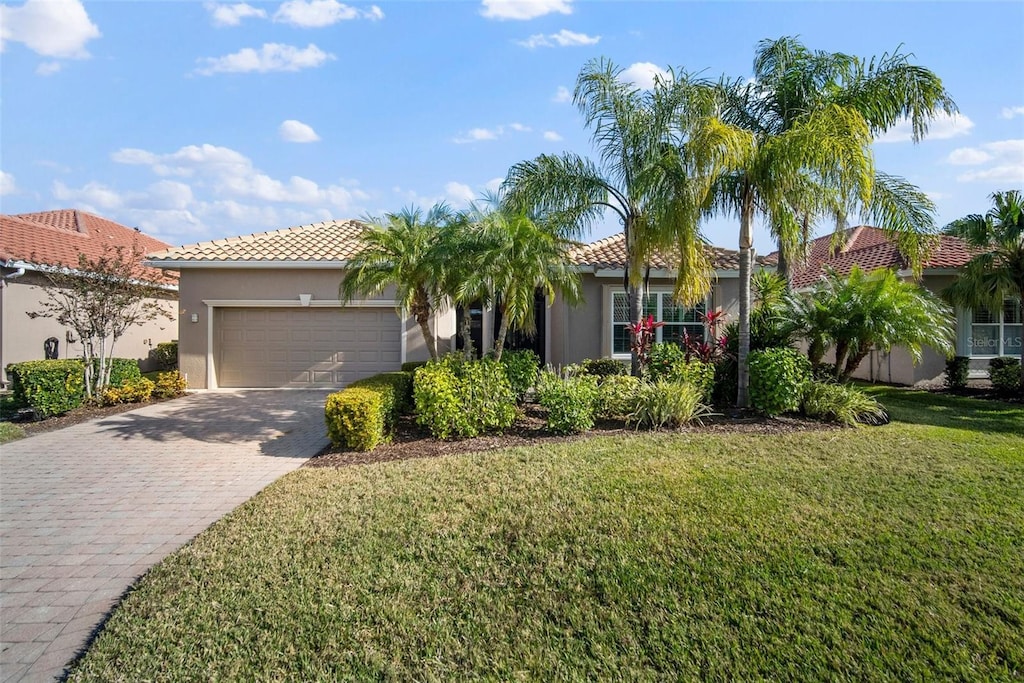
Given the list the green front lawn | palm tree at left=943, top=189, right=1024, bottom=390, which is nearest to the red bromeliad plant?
the green front lawn

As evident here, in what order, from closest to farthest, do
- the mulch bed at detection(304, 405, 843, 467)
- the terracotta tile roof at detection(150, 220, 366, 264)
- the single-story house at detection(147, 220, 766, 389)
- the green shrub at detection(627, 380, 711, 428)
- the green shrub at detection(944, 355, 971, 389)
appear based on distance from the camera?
the mulch bed at detection(304, 405, 843, 467) → the green shrub at detection(627, 380, 711, 428) → the green shrub at detection(944, 355, 971, 389) → the terracotta tile roof at detection(150, 220, 366, 264) → the single-story house at detection(147, 220, 766, 389)

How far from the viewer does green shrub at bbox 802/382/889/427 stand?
8508mm

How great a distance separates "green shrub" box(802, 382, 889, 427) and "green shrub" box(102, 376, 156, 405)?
44.1 feet

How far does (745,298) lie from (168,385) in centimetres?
1275

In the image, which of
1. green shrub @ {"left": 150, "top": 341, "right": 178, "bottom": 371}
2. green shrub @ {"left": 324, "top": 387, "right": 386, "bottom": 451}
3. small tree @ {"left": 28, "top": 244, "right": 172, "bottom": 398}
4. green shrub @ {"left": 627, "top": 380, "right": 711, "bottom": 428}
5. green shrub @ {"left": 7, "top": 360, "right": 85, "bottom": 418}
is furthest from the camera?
green shrub @ {"left": 150, "top": 341, "right": 178, "bottom": 371}

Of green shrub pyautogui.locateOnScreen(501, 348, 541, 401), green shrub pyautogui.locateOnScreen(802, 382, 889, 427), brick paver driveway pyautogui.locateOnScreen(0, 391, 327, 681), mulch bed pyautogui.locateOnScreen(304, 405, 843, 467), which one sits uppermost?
green shrub pyautogui.locateOnScreen(501, 348, 541, 401)

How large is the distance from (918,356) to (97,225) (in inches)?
1162

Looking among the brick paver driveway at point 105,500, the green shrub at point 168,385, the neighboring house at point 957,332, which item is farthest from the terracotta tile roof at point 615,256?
the green shrub at point 168,385

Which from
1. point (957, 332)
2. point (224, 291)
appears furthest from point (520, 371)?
point (957, 332)

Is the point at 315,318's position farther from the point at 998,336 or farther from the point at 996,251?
the point at 998,336

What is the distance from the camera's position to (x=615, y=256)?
568 inches

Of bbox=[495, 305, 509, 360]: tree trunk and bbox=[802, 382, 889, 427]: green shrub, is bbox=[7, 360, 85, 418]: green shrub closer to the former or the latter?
bbox=[495, 305, 509, 360]: tree trunk

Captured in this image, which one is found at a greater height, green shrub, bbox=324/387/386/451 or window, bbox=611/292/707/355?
window, bbox=611/292/707/355

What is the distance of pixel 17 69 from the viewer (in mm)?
8133
